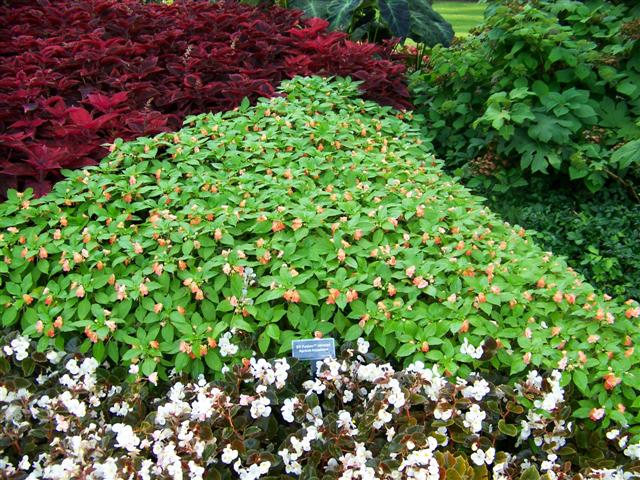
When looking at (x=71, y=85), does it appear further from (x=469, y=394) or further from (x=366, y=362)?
(x=469, y=394)

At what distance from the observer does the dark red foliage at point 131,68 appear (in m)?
2.81

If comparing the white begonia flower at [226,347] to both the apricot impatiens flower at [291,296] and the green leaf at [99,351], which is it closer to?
the apricot impatiens flower at [291,296]

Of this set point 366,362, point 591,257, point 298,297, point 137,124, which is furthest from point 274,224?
point 591,257

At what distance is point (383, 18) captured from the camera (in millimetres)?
4672

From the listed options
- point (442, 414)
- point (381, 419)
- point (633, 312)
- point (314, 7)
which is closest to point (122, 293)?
point (381, 419)

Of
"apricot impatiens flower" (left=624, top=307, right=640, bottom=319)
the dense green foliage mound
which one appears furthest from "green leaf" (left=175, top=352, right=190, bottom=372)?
"apricot impatiens flower" (left=624, top=307, right=640, bottom=319)

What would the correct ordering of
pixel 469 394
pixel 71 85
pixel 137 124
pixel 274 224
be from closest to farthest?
pixel 469 394 → pixel 274 224 → pixel 137 124 → pixel 71 85

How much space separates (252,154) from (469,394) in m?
1.41

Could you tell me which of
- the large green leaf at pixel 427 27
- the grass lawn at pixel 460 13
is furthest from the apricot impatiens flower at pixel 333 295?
the grass lawn at pixel 460 13

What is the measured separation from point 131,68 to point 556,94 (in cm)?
220

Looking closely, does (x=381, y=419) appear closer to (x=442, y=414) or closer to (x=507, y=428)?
(x=442, y=414)

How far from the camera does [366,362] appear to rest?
1.95m

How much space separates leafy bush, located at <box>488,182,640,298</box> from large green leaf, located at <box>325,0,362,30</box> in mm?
1971

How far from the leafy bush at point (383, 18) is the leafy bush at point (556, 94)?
3.59ft
